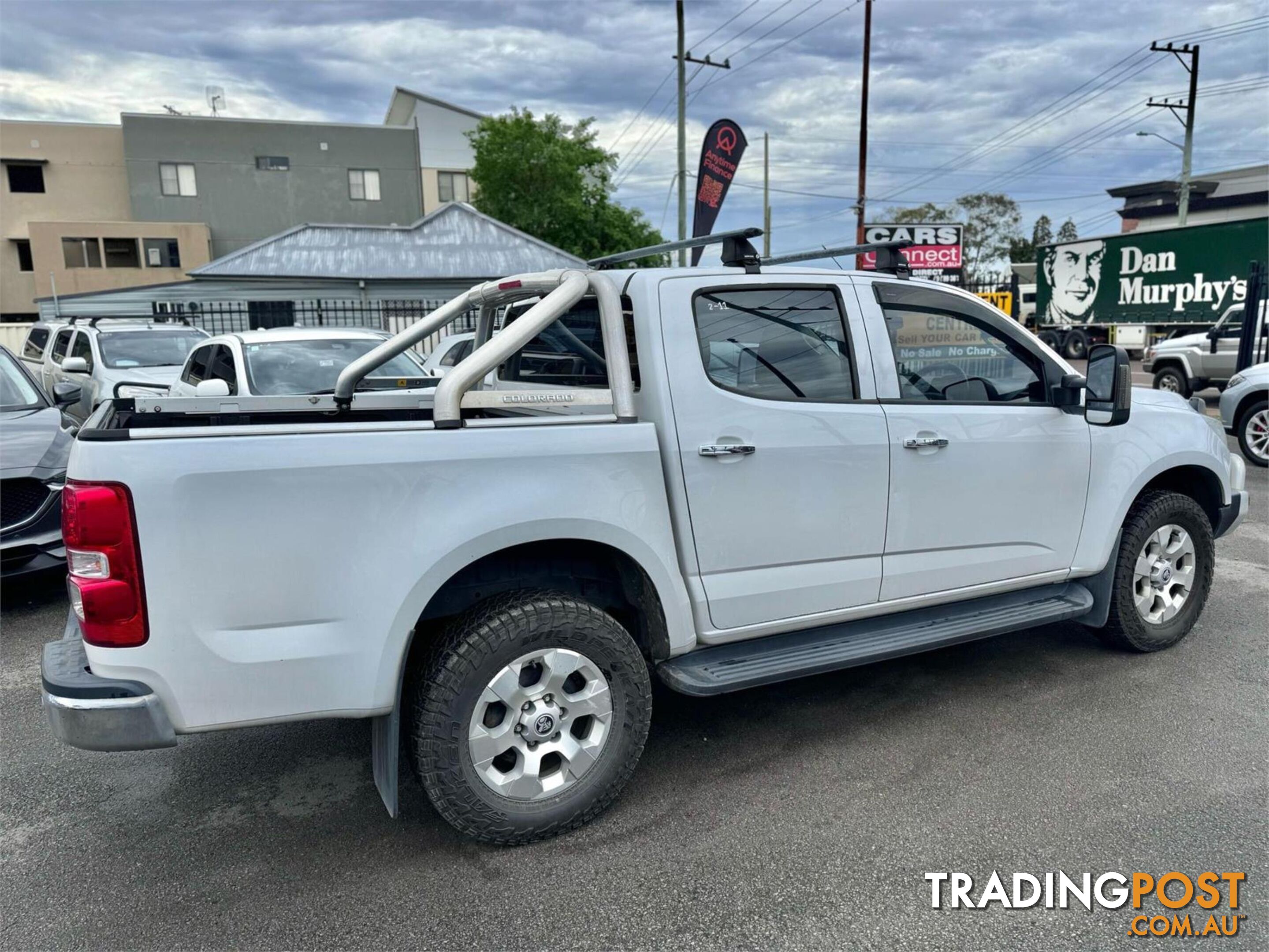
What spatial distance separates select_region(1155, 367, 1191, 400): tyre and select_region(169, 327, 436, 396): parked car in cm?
1346

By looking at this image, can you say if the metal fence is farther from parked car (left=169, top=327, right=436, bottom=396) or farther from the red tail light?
the red tail light

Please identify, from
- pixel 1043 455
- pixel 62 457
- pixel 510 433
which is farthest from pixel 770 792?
pixel 62 457

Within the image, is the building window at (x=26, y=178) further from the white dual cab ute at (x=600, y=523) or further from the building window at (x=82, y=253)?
Answer: the white dual cab ute at (x=600, y=523)

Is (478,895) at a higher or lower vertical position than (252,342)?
lower

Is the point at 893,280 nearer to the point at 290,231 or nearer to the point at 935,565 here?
the point at 935,565

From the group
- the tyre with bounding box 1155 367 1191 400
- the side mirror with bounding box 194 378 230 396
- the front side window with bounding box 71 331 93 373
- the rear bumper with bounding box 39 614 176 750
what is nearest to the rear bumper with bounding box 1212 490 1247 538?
the rear bumper with bounding box 39 614 176 750

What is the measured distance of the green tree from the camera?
134ft

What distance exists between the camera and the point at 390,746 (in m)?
2.80

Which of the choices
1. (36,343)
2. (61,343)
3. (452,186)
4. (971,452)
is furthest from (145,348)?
(452,186)

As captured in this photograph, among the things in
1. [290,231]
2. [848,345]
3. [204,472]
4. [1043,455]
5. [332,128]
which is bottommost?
[1043,455]

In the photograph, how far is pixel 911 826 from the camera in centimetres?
306

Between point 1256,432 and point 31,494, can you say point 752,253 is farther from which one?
point 1256,432

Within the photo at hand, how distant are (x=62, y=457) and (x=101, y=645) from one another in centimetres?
387

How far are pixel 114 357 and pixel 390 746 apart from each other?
11.0m
